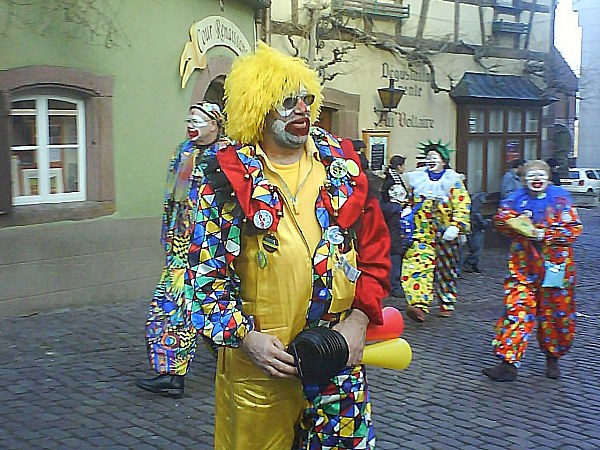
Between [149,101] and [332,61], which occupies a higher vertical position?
[332,61]

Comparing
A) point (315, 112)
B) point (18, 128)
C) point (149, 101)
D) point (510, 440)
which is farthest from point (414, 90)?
point (315, 112)

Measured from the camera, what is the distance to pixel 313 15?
12.2 m

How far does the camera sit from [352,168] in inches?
125

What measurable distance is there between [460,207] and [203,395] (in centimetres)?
363

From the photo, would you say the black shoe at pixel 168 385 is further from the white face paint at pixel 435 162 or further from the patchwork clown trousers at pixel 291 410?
the white face paint at pixel 435 162

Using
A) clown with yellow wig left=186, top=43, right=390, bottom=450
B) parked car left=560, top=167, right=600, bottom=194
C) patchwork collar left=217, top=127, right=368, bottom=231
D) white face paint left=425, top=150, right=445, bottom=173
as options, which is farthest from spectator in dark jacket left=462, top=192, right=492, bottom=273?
parked car left=560, top=167, right=600, bottom=194

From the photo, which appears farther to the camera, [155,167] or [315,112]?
[155,167]

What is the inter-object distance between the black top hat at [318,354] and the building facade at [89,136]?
5.36m

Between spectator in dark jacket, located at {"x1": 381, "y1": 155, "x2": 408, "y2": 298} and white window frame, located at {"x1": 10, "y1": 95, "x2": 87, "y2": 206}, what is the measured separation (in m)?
3.33

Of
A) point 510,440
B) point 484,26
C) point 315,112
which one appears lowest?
point 510,440

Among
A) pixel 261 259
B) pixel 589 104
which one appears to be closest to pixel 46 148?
pixel 261 259

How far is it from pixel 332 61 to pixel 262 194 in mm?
9903

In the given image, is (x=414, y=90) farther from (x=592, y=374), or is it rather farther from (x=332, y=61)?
(x=592, y=374)

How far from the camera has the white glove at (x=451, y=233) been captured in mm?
8273
